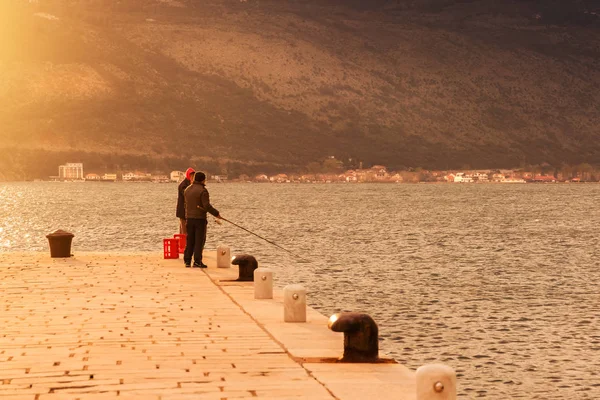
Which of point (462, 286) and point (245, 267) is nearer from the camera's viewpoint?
point (245, 267)

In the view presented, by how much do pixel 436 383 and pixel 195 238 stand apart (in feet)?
52.1

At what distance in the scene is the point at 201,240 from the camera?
77.4ft

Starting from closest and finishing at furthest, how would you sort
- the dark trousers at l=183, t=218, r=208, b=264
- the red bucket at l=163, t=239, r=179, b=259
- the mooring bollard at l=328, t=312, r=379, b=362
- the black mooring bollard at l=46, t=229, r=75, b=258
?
the mooring bollard at l=328, t=312, r=379, b=362 → the dark trousers at l=183, t=218, r=208, b=264 → the red bucket at l=163, t=239, r=179, b=259 → the black mooring bollard at l=46, t=229, r=75, b=258

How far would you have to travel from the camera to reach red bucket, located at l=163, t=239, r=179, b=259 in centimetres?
2708

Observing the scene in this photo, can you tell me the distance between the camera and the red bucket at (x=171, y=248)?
88.8ft

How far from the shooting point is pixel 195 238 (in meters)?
23.7

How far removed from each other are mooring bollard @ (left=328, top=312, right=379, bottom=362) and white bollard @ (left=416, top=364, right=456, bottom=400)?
10.6 feet

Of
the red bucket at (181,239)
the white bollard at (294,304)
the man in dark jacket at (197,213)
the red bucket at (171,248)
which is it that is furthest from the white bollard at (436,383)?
the red bucket at (181,239)

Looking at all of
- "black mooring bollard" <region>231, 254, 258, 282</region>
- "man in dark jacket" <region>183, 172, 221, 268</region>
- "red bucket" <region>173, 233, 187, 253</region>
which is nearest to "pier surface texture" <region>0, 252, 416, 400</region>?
"black mooring bollard" <region>231, 254, 258, 282</region>

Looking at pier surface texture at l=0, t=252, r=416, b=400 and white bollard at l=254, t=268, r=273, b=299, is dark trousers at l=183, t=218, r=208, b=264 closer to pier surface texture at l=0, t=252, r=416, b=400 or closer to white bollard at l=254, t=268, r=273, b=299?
pier surface texture at l=0, t=252, r=416, b=400

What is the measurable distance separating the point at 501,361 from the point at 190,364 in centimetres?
1084

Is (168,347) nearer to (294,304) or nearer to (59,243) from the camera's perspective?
(294,304)

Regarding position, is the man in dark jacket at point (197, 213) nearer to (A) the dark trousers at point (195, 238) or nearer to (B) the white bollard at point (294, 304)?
(A) the dark trousers at point (195, 238)

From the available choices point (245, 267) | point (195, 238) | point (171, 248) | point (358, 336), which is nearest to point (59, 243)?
point (171, 248)
